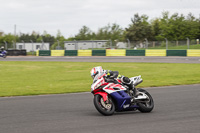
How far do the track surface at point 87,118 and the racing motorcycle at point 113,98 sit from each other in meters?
0.17

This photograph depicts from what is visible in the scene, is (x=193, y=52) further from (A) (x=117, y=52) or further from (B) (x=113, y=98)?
(B) (x=113, y=98)

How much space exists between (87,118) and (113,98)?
75 cm

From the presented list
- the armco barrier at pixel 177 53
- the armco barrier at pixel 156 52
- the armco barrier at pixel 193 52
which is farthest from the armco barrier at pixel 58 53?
the armco barrier at pixel 193 52

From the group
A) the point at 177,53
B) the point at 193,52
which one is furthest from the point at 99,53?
the point at 193,52

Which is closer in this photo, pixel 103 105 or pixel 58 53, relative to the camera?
pixel 103 105

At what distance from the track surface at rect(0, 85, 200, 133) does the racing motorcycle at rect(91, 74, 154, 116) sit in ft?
0.54

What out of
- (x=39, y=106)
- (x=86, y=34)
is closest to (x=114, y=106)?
(x=39, y=106)

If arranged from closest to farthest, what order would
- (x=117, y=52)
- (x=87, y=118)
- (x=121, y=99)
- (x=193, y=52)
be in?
(x=87, y=118) → (x=121, y=99) → (x=193, y=52) → (x=117, y=52)

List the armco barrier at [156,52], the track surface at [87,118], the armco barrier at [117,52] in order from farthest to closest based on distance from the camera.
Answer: the armco barrier at [117,52], the armco barrier at [156,52], the track surface at [87,118]

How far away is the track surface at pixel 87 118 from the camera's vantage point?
5.84 m

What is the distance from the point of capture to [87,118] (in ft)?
22.7

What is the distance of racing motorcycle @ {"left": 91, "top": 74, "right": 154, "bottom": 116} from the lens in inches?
279

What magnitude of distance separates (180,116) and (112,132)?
2.04 metres

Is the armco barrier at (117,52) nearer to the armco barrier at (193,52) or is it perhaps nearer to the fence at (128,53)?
the fence at (128,53)
